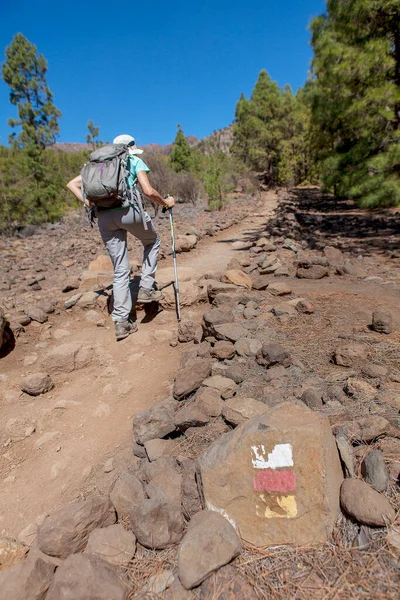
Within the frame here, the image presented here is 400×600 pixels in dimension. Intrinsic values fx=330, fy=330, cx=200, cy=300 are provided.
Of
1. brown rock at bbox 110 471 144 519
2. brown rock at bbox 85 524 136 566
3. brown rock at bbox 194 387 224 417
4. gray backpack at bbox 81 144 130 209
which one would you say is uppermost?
gray backpack at bbox 81 144 130 209

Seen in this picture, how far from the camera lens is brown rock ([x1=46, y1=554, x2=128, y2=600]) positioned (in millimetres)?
1260

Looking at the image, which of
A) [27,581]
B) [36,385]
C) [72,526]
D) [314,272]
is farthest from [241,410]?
[314,272]

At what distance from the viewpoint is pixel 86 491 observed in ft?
6.24

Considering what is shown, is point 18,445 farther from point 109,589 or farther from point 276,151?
point 276,151

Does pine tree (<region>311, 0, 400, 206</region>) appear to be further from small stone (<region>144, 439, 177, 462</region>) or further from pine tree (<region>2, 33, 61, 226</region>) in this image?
pine tree (<region>2, 33, 61, 226</region>)

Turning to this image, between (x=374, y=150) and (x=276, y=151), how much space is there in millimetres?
→ 23829

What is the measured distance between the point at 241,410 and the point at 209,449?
380 mm

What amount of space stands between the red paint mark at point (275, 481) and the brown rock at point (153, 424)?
2.58 ft

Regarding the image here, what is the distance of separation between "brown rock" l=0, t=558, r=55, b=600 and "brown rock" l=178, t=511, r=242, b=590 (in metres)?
0.57

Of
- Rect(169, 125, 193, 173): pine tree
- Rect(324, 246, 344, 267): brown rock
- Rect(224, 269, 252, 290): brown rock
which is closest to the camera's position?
Rect(224, 269, 252, 290): brown rock

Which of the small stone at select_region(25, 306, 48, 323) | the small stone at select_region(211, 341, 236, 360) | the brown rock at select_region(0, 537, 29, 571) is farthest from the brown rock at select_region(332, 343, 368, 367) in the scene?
the small stone at select_region(25, 306, 48, 323)

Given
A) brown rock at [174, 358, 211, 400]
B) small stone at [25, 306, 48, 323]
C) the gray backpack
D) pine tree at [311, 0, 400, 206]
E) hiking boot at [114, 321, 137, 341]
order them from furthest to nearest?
pine tree at [311, 0, 400, 206] → small stone at [25, 306, 48, 323] → hiking boot at [114, 321, 137, 341] → the gray backpack → brown rock at [174, 358, 211, 400]

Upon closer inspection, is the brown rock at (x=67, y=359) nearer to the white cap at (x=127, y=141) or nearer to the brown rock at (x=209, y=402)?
the brown rock at (x=209, y=402)

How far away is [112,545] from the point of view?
4.88 feet
